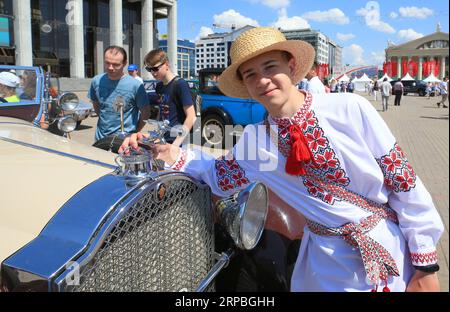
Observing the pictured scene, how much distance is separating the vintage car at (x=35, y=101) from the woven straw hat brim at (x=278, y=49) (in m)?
1.66

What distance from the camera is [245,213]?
143 cm

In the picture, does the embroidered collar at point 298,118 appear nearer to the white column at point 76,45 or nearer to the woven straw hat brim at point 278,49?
the woven straw hat brim at point 278,49

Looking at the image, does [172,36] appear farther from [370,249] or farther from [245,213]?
[370,249]

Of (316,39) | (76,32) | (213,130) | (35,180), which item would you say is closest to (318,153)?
(35,180)

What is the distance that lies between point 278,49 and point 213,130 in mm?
7884

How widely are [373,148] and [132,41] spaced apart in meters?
30.3

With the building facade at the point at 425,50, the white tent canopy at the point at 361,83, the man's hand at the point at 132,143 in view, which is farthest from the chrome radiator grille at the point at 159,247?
the white tent canopy at the point at 361,83

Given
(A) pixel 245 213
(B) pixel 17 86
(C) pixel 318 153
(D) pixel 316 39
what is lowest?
(A) pixel 245 213

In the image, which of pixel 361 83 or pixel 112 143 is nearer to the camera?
pixel 112 143

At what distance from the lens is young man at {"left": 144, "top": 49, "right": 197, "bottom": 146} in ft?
11.2

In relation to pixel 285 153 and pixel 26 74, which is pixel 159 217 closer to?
pixel 285 153

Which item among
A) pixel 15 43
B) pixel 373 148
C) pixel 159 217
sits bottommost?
pixel 159 217
